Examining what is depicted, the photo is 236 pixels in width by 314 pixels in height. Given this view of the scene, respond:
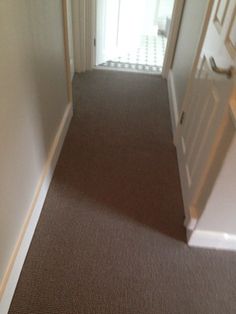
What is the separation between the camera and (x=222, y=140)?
1.09 meters

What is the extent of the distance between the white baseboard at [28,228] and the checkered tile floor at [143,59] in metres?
1.31

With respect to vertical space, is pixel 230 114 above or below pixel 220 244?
above

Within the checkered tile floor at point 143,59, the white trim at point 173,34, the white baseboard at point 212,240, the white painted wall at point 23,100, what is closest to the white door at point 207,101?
the white baseboard at point 212,240

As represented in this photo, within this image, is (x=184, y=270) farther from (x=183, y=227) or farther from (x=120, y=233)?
(x=120, y=233)

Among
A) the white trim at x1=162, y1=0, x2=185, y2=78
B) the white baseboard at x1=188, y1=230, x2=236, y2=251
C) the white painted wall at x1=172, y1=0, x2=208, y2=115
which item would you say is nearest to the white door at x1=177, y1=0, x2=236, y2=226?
the white baseboard at x1=188, y1=230, x2=236, y2=251

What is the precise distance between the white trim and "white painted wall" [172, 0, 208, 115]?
0.08 meters

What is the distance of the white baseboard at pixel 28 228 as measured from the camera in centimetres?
110

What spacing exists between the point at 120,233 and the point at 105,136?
31.9 inches

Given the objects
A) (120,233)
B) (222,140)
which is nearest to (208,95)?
(222,140)

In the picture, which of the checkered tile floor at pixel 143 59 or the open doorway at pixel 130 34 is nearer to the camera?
the open doorway at pixel 130 34

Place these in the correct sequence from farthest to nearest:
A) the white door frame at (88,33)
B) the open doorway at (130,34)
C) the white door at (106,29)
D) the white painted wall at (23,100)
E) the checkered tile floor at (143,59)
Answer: the checkered tile floor at (143,59) < the open doorway at (130,34) < the white door at (106,29) < the white door frame at (88,33) < the white painted wall at (23,100)

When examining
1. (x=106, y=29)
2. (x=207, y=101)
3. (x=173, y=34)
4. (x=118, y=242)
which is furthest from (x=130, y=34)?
(x=118, y=242)

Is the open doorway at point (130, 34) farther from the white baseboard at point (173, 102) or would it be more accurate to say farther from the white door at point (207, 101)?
the white door at point (207, 101)

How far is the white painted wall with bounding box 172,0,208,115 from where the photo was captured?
177cm
